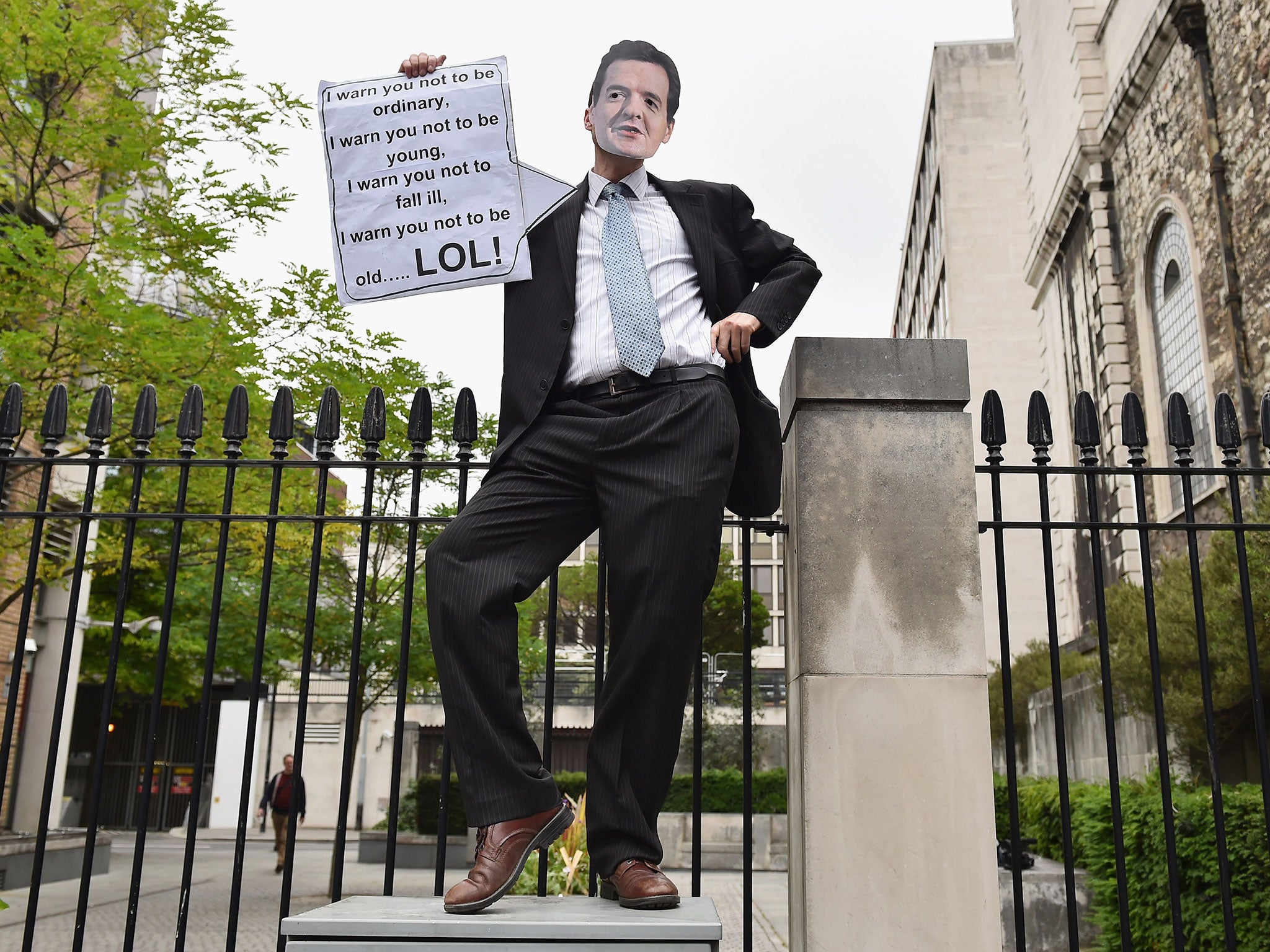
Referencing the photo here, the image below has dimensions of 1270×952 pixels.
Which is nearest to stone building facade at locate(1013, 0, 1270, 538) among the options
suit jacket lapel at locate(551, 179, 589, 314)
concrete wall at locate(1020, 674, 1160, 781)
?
concrete wall at locate(1020, 674, 1160, 781)

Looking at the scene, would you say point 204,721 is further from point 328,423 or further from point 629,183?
point 629,183

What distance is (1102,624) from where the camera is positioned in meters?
3.27

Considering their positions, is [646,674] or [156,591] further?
[156,591]

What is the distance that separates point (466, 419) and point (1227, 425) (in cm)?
288

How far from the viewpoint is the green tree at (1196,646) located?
33.3 feet

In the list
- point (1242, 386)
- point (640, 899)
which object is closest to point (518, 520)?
point (640, 899)

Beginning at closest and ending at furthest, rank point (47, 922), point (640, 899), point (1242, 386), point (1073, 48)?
point (640, 899) < point (47, 922) < point (1242, 386) < point (1073, 48)

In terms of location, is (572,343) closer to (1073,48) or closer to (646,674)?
(646,674)

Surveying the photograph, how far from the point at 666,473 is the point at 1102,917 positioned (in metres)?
7.01

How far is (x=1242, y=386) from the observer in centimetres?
1625

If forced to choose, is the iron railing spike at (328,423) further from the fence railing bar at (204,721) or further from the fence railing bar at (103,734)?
the fence railing bar at (103,734)

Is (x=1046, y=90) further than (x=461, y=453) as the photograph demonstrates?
Yes

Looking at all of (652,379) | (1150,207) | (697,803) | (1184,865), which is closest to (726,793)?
(1150,207)

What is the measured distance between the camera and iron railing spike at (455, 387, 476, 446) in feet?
12.5
